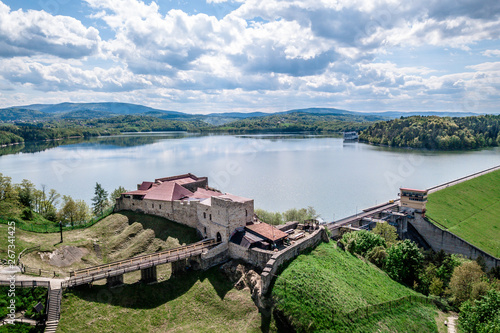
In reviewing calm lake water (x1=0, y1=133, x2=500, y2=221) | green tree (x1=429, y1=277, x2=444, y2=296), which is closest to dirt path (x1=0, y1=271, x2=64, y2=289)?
green tree (x1=429, y1=277, x2=444, y2=296)

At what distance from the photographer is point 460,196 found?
74.4 meters

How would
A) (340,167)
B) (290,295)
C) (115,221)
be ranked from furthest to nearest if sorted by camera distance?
1. (340,167)
2. (115,221)
3. (290,295)

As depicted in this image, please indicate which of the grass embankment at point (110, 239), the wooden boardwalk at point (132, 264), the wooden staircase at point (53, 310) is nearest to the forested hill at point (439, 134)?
the grass embankment at point (110, 239)

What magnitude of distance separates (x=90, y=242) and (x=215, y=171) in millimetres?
68391

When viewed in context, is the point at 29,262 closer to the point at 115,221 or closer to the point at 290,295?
the point at 115,221

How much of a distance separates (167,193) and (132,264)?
13545 millimetres

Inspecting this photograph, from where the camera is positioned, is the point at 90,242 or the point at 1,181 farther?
the point at 1,181

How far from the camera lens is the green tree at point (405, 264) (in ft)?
120

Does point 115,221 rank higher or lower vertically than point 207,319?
higher

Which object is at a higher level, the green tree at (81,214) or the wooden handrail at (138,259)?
the wooden handrail at (138,259)

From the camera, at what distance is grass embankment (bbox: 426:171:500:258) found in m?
56.6

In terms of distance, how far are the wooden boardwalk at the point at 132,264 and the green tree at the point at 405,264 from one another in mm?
20841

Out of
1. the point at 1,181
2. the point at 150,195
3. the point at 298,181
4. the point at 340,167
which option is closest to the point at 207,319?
the point at 150,195

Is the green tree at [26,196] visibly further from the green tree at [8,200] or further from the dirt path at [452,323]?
the dirt path at [452,323]
